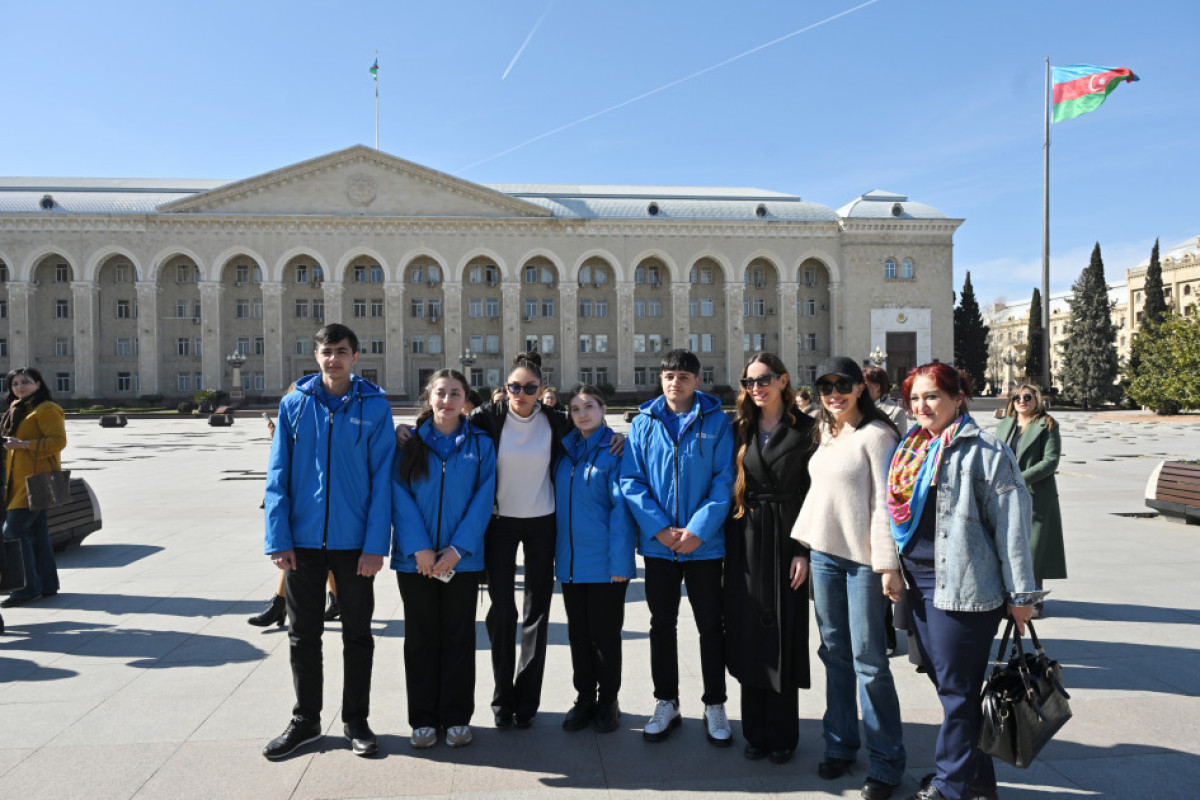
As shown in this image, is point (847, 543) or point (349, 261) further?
point (349, 261)

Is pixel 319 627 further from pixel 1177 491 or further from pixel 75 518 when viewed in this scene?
pixel 1177 491

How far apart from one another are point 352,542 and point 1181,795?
4364mm

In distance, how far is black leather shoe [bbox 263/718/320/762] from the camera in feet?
13.2

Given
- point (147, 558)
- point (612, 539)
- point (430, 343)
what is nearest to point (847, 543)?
point (612, 539)

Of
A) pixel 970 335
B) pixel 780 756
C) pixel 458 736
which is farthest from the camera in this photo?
pixel 970 335

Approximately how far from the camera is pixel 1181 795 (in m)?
3.53

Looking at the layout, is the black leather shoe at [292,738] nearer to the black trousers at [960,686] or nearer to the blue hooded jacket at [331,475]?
the blue hooded jacket at [331,475]

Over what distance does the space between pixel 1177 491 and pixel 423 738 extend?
11.0m

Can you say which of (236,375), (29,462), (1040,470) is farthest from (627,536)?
(236,375)

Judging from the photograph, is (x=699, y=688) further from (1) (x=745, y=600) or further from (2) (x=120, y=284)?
(2) (x=120, y=284)

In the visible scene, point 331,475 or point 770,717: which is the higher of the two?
point 331,475

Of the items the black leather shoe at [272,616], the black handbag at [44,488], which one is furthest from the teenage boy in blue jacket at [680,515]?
the black handbag at [44,488]

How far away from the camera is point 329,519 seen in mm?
4199

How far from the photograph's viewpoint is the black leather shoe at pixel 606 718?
4305 mm
